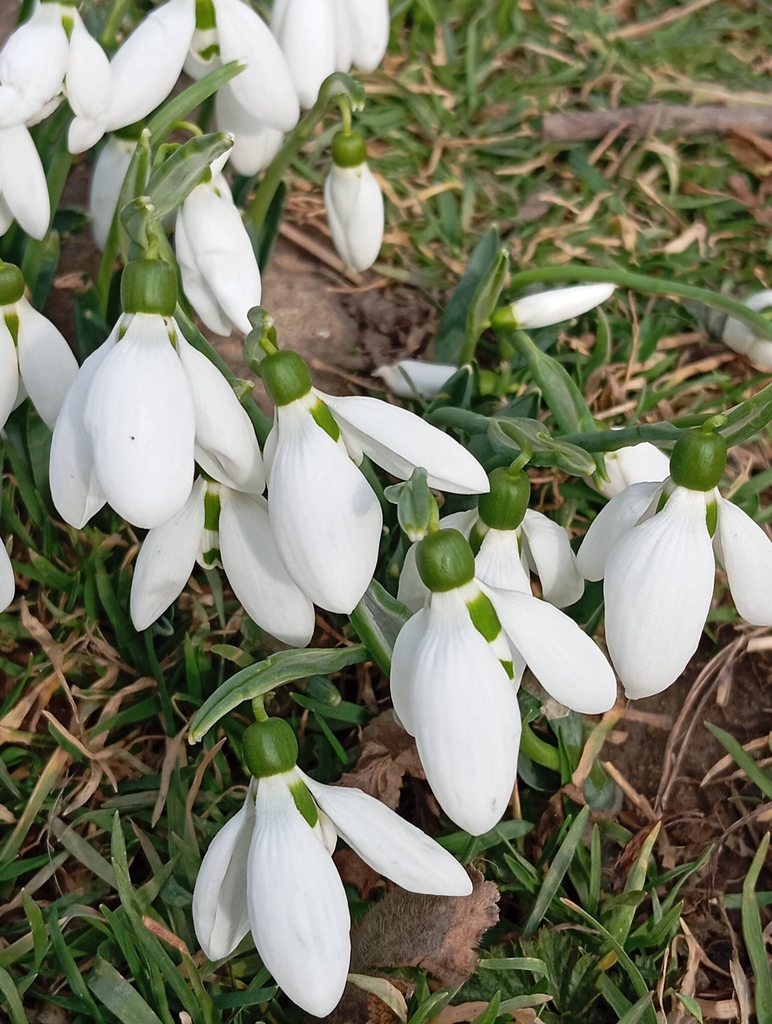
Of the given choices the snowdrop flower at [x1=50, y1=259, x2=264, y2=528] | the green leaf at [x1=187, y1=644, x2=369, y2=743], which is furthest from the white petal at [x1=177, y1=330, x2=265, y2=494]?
the green leaf at [x1=187, y1=644, x2=369, y2=743]

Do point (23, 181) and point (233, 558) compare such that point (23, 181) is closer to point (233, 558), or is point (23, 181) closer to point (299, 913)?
point (233, 558)

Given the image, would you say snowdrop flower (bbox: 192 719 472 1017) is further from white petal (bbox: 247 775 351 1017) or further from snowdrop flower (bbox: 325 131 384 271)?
snowdrop flower (bbox: 325 131 384 271)

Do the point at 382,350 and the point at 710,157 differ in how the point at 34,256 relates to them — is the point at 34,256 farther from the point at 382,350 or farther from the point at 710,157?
the point at 710,157

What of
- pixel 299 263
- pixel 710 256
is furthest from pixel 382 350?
pixel 710 256

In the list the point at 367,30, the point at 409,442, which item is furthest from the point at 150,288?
the point at 367,30

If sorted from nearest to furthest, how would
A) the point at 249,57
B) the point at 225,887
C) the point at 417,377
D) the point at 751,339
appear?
the point at 225,887, the point at 249,57, the point at 417,377, the point at 751,339

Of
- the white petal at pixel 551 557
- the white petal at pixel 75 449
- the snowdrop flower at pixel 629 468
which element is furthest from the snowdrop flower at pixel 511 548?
the white petal at pixel 75 449

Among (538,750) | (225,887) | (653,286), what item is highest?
(653,286)
